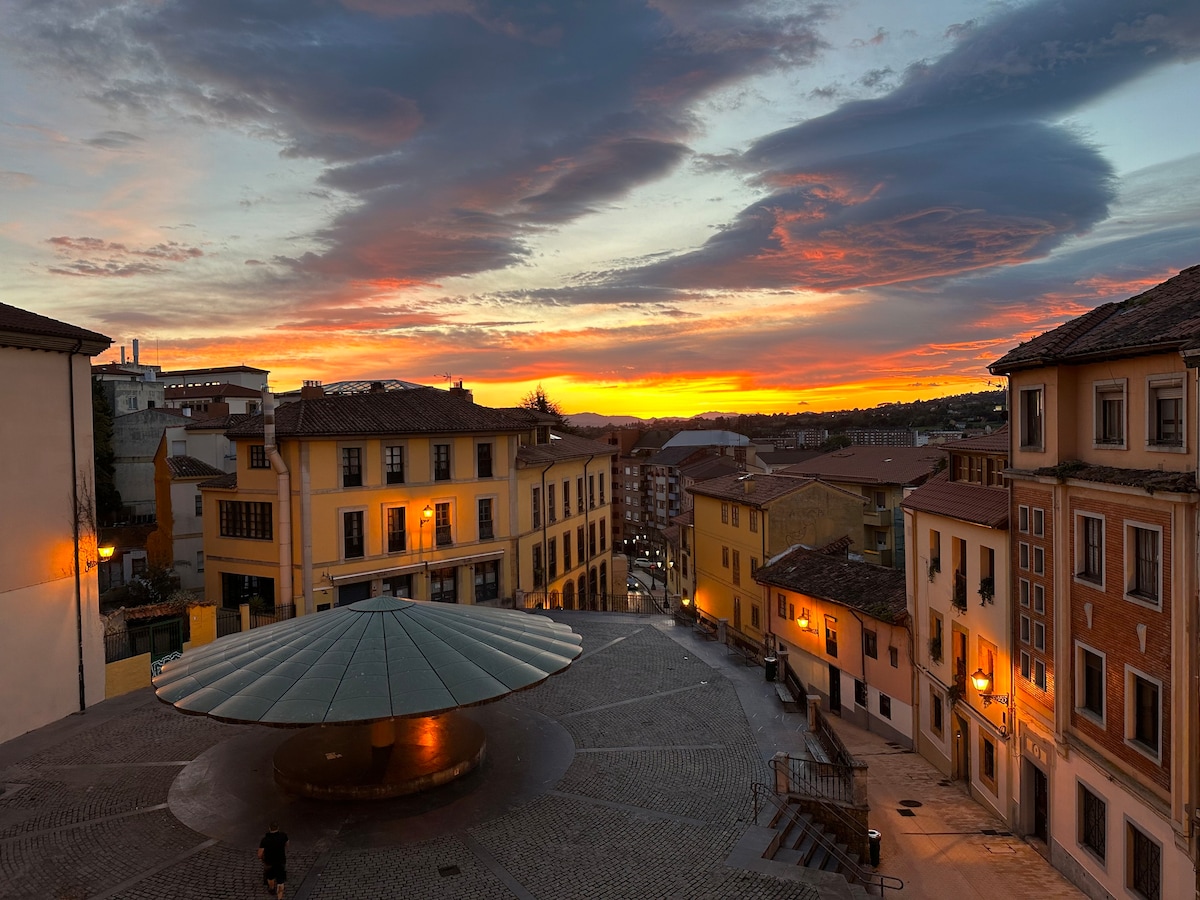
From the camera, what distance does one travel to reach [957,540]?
25.9 meters

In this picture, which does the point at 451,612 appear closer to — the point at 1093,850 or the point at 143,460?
the point at 1093,850

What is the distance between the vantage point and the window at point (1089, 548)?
18078 mm

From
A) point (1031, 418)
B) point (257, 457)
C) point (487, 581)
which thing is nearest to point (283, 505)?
point (257, 457)

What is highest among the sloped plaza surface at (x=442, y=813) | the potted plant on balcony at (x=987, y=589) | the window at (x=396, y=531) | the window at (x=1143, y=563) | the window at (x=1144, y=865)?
the window at (x=1143, y=563)

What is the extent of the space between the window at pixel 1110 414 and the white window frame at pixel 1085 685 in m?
5.07

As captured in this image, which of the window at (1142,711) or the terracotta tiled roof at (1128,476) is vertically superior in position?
the terracotta tiled roof at (1128,476)

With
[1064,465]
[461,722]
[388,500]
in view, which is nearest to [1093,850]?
[1064,465]

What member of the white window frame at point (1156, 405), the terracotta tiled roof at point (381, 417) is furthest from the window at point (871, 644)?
the terracotta tiled roof at point (381, 417)

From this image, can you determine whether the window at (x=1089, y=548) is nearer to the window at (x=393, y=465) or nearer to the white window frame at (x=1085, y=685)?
the white window frame at (x=1085, y=685)

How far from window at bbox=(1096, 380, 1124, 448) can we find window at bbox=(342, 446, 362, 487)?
27.3 metres

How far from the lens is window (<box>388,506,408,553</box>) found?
→ 33719mm

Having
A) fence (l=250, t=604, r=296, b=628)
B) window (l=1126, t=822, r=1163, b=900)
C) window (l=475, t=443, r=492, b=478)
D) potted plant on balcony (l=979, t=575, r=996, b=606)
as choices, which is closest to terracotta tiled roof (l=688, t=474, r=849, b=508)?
window (l=475, t=443, r=492, b=478)

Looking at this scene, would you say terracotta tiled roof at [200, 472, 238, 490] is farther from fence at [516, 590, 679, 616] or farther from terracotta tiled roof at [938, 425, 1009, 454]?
terracotta tiled roof at [938, 425, 1009, 454]

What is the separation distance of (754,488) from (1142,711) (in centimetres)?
2689
